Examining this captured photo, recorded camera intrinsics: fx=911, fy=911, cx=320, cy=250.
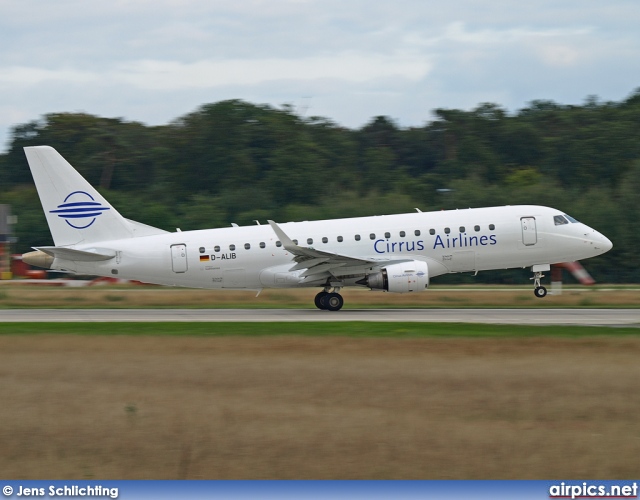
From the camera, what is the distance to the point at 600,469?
11.4 meters

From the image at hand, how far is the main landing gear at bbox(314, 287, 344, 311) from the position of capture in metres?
31.0

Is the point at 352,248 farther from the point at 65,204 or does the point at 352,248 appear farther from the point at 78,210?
the point at 65,204

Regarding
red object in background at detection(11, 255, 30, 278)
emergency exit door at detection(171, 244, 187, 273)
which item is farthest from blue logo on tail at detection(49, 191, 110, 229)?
red object in background at detection(11, 255, 30, 278)

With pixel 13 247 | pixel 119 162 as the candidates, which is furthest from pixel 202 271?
pixel 119 162

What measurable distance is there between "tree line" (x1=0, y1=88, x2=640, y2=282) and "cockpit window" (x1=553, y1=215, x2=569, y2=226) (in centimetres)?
1942

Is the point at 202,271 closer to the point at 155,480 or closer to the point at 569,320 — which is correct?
the point at 569,320

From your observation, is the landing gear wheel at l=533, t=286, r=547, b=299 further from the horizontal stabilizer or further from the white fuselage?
the horizontal stabilizer

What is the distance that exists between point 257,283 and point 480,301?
9256mm

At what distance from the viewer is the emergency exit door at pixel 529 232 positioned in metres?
31.1

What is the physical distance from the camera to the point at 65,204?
102 ft

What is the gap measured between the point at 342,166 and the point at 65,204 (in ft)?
175

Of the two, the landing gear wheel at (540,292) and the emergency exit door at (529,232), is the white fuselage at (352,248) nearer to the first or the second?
the emergency exit door at (529,232)

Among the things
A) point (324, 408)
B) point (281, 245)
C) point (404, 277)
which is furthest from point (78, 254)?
point (324, 408)

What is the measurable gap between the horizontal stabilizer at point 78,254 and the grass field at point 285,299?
13.2ft
